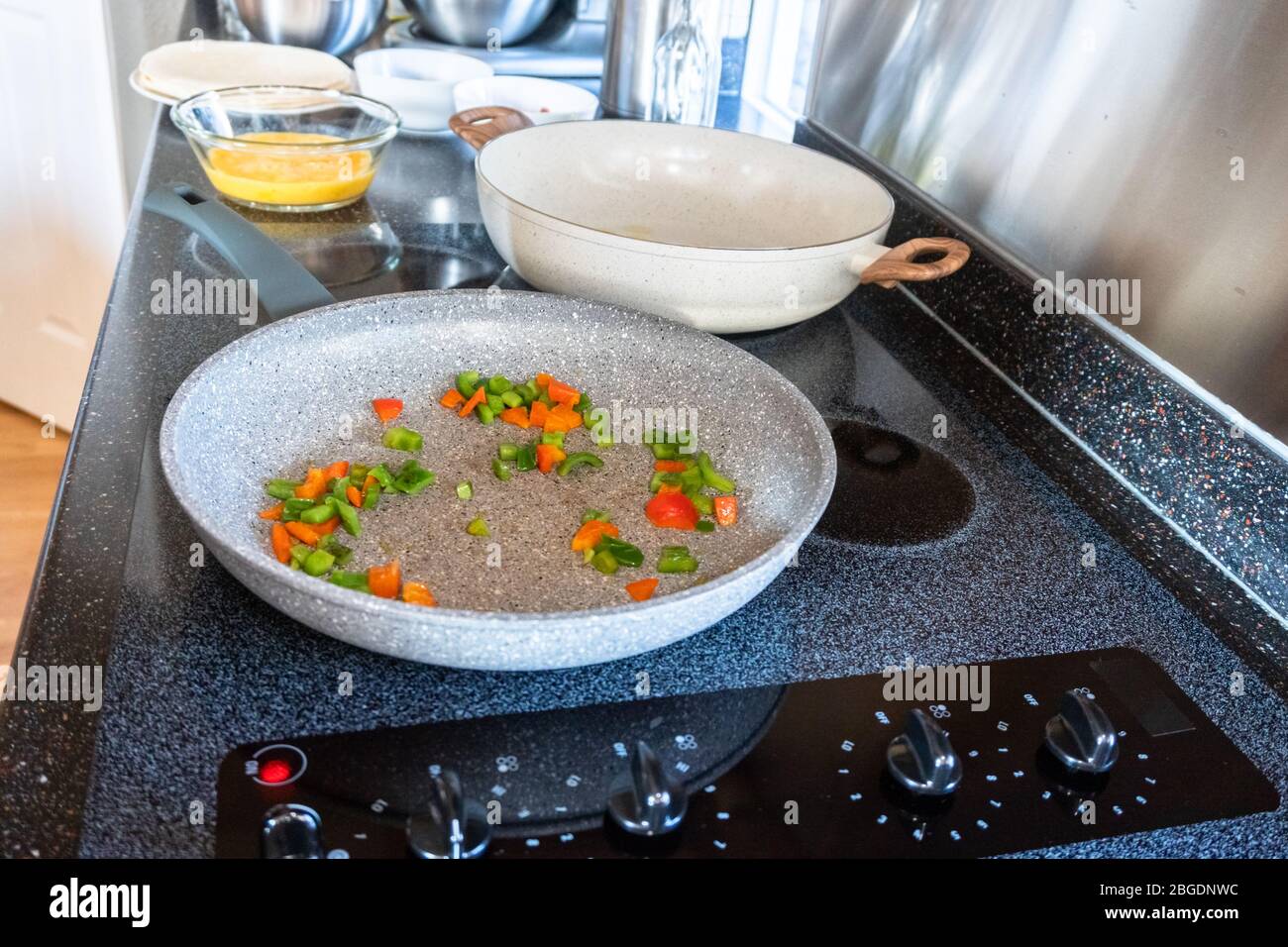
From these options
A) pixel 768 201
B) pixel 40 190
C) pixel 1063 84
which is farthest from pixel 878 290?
pixel 40 190

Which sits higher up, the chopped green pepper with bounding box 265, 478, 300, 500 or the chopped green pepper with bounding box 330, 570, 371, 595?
the chopped green pepper with bounding box 330, 570, 371, 595

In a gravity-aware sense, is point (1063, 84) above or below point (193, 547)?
above

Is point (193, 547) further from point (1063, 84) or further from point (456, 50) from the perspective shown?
point (456, 50)

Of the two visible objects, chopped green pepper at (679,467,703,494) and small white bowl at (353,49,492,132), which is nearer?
chopped green pepper at (679,467,703,494)

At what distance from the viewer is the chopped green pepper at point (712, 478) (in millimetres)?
683

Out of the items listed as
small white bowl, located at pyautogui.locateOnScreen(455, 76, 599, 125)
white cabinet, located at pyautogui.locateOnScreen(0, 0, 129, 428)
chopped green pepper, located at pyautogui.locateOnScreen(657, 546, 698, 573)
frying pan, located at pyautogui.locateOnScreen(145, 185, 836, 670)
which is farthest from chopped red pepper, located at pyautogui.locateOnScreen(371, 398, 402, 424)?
white cabinet, located at pyautogui.locateOnScreen(0, 0, 129, 428)

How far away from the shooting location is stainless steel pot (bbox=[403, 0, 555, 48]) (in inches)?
56.0

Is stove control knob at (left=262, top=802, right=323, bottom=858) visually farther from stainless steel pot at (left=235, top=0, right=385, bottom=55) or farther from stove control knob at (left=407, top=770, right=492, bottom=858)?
stainless steel pot at (left=235, top=0, right=385, bottom=55)

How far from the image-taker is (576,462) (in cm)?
70

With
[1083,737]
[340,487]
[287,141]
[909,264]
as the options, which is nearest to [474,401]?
[340,487]

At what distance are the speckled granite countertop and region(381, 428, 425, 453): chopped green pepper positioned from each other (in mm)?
133

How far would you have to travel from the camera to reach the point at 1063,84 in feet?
2.70

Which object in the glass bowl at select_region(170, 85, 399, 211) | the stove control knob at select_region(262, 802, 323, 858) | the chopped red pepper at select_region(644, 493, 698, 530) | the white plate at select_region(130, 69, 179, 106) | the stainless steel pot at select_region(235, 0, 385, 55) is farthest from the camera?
the stainless steel pot at select_region(235, 0, 385, 55)
